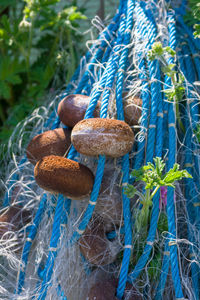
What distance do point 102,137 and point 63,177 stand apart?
201 millimetres

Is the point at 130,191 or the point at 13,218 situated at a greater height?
the point at 130,191

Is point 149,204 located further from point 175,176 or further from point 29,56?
point 29,56

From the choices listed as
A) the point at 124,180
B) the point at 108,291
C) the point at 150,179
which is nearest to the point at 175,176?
the point at 150,179

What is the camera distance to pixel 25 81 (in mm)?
2660

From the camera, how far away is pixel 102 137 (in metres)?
1.31

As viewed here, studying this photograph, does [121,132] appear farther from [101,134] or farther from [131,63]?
[131,63]

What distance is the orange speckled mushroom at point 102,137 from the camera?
1.32 m

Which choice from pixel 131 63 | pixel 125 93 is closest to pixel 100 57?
pixel 131 63

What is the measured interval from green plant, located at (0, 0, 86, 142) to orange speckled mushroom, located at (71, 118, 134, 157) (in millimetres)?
Result: 903

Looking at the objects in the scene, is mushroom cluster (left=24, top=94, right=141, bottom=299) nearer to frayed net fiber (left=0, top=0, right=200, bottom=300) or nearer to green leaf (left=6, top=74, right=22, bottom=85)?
frayed net fiber (left=0, top=0, right=200, bottom=300)

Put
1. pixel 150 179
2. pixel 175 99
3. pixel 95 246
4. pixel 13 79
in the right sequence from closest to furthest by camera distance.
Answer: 1. pixel 150 179
2. pixel 95 246
3. pixel 175 99
4. pixel 13 79

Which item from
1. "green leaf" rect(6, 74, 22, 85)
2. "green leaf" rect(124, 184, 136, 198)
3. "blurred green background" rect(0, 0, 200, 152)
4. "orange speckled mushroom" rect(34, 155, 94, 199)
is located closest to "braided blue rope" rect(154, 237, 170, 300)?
"green leaf" rect(124, 184, 136, 198)

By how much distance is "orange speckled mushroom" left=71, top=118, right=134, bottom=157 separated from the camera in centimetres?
132

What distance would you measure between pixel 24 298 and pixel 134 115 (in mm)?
850
